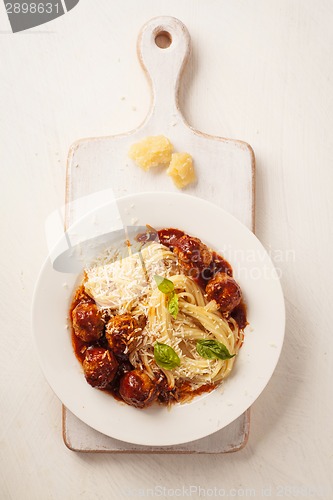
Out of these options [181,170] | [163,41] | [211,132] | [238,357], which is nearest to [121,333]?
[238,357]

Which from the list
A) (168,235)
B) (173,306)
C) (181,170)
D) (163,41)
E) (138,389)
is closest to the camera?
(138,389)

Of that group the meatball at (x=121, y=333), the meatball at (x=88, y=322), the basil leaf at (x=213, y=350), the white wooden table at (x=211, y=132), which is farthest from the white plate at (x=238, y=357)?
the white wooden table at (x=211, y=132)

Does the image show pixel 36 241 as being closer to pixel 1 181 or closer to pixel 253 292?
pixel 1 181

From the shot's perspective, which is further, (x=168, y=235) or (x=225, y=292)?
(x=168, y=235)

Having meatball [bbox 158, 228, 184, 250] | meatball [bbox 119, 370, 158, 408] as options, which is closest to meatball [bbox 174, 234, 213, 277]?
meatball [bbox 158, 228, 184, 250]

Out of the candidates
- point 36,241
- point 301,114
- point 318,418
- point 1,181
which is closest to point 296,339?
point 318,418

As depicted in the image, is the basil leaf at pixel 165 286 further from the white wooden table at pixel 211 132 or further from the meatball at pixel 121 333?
the white wooden table at pixel 211 132

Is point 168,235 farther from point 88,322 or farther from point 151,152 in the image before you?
point 88,322
